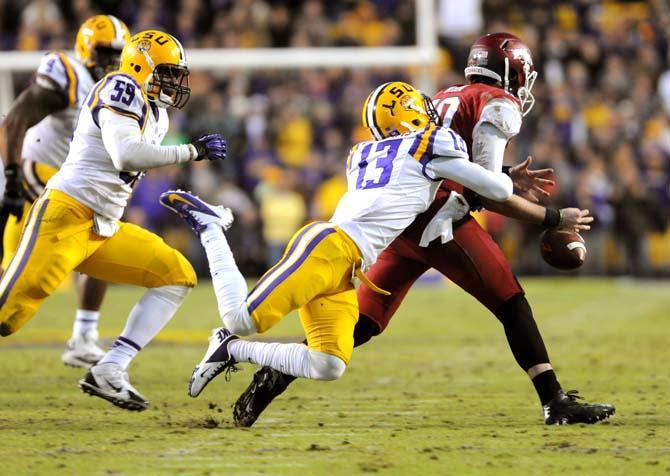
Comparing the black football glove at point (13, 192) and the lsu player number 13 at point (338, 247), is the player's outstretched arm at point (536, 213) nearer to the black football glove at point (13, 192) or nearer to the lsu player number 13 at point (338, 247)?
the lsu player number 13 at point (338, 247)

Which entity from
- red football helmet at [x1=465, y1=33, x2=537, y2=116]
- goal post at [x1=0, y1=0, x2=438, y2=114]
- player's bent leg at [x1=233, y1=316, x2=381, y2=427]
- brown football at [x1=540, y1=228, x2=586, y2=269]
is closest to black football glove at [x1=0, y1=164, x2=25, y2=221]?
player's bent leg at [x1=233, y1=316, x2=381, y2=427]

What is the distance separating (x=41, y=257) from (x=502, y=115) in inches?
74.9

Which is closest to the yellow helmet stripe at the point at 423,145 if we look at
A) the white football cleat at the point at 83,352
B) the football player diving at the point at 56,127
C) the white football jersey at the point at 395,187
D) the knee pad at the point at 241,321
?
the white football jersey at the point at 395,187

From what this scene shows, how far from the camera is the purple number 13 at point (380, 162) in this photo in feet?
15.5

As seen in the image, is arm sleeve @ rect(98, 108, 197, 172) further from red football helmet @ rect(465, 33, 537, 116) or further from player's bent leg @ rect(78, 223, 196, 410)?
red football helmet @ rect(465, 33, 537, 116)

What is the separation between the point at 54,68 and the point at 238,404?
2317mm

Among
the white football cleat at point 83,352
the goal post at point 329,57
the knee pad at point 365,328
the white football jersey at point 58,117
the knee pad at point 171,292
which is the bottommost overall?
the white football cleat at point 83,352

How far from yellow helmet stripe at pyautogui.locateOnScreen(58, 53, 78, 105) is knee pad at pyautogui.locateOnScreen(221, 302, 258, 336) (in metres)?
2.19

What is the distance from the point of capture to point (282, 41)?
12.4m

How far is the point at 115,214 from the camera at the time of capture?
521 centimetres

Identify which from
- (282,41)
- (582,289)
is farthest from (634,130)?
(282,41)

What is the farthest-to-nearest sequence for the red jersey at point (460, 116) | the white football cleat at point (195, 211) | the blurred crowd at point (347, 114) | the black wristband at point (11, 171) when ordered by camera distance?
the blurred crowd at point (347, 114)
the black wristband at point (11, 171)
the red jersey at point (460, 116)
the white football cleat at point (195, 211)

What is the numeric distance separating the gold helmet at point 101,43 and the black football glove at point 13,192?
0.64m

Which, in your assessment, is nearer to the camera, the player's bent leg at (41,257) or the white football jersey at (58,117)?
the player's bent leg at (41,257)
